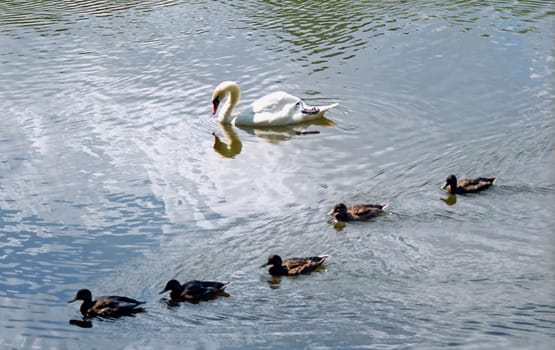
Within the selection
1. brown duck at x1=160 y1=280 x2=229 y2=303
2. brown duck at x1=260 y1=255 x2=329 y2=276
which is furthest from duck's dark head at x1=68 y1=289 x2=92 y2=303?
brown duck at x1=260 y1=255 x2=329 y2=276

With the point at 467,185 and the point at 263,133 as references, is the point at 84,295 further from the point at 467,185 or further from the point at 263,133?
the point at 263,133

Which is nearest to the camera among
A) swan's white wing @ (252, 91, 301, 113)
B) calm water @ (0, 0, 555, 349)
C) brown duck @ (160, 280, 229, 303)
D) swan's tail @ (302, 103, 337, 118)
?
calm water @ (0, 0, 555, 349)

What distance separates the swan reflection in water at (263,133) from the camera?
13.4 metres

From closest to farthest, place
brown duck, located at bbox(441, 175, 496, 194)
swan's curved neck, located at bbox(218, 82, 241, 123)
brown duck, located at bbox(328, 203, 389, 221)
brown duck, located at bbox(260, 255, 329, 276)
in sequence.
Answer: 1. brown duck, located at bbox(260, 255, 329, 276)
2. brown duck, located at bbox(328, 203, 389, 221)
3. brown duck, located at bbox(441, 175, 496, 194)
4. swan's curved neck, located at bbox(218, 82, 241, 123)

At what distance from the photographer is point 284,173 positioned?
1213cm

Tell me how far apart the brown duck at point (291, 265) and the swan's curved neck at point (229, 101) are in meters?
4.93

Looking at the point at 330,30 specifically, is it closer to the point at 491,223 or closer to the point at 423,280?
the point at 491,223

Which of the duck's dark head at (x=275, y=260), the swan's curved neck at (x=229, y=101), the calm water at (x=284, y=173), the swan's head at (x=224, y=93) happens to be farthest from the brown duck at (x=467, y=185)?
the swan's head at (x=224, y=93)

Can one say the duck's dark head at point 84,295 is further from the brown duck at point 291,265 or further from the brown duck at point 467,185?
the brown duck at point 467,185

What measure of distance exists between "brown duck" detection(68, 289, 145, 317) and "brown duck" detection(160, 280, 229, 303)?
0.33 m

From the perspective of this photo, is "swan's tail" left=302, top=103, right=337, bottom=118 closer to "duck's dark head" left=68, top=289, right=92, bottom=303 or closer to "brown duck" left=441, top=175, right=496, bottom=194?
"brown duck" left=441, top=175, right=496, bottom=194

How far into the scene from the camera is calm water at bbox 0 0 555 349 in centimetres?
889

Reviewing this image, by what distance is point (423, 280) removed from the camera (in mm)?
9266

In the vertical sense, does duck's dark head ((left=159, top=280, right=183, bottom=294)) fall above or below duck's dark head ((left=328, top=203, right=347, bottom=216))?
below
